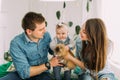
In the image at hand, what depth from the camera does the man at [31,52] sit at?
2219mm

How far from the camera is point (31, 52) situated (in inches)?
Result: 90.6

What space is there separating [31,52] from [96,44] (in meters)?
0.54

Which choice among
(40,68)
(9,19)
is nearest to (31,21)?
(40,68)

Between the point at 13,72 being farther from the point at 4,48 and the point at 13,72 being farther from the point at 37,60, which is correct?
the point at 4,48

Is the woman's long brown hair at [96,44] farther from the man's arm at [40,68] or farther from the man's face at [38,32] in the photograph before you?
the man's face at [38,32]

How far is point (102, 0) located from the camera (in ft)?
10.2

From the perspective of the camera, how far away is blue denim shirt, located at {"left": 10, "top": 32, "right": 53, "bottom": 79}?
7.30 feet

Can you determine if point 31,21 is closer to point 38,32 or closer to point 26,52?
point 38,32

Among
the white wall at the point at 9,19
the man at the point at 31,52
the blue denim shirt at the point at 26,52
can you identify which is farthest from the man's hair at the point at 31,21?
the white wall at the point at 9,19

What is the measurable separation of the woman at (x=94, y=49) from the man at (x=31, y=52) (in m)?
0.22

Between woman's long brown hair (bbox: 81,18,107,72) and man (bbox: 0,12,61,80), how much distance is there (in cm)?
Result: 27

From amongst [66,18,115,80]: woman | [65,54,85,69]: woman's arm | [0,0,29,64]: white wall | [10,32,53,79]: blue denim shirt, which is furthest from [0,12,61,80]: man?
[0,0,29,64]: white wall

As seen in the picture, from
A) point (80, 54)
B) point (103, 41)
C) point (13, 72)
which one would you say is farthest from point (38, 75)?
point (103, 41)

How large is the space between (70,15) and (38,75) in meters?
1.29
